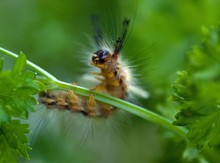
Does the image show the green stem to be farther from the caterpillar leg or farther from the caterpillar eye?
the caterpillar eye

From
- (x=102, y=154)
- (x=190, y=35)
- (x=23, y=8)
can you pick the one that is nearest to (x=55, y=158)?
(x=102, y=154)

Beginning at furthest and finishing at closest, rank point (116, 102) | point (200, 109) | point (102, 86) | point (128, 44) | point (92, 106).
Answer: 1. point (128, 44)
2. point (102, 86)
3. point (92, 106)
4. point (116, 102)
5. point (200, 109)

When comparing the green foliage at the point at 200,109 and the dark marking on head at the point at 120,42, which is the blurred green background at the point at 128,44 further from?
the green foliage at the point at 200,109

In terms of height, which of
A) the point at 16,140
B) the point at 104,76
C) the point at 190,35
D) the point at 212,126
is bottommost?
the point at 16,140

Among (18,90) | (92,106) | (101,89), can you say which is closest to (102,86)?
(101,89)

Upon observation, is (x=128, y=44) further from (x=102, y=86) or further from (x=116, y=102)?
(x=116, y=102)

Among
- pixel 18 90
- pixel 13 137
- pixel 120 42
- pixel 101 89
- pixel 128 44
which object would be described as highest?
pixel 128 44

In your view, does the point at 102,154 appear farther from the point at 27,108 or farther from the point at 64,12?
the point at 27,108
